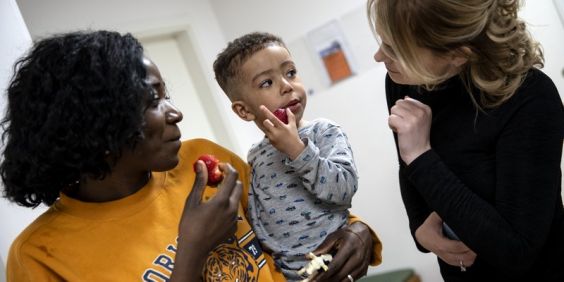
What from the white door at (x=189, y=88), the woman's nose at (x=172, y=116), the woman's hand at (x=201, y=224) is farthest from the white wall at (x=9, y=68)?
the white door at (x=189, y=88)

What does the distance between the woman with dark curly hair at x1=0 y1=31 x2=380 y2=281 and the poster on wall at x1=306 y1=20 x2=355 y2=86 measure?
291 centimetres

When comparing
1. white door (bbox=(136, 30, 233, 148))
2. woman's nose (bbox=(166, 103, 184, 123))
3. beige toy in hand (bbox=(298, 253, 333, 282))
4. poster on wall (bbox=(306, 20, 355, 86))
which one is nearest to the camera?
woman's nose (bbox=(166, 103, 184, 123))

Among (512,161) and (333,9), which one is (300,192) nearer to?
(512,161)

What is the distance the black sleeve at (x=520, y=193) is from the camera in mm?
1067

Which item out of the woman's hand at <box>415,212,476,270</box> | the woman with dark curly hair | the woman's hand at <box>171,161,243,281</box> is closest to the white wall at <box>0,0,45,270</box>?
the woman with dark curly hair

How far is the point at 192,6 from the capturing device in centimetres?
428

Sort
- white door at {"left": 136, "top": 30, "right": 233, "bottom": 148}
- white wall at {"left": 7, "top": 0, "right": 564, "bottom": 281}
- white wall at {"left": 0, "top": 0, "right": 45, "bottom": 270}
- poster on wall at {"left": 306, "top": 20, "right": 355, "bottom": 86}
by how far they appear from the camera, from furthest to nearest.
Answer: white door at {"left": 136, "top": 30, "right": 233, "bottom": 148}
poster on wall at {"left": 306, "top": 20, "right": 355, "bottom": 86}
white wall at {"left": 7, "top": 0, "right": 564, "bottom": 281}
white wall at {"left": 0, "top": 0, "right": 45, "bottom": 270}

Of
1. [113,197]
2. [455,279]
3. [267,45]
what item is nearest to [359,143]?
[267,45]

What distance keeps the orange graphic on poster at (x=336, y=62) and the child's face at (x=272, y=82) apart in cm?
241

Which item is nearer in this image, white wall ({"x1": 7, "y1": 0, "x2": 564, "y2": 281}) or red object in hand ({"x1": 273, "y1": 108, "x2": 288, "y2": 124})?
red object in hand ({"x1": 273, "y1": 108, "x2": 288, "y2": 124})

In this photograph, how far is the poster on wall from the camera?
3957 millimetres

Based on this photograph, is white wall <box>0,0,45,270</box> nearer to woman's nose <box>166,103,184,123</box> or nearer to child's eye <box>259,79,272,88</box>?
woman's nose <box>166,103,184,123</box>

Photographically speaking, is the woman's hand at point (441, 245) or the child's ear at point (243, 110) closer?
the woman's hand at point (441, 245)

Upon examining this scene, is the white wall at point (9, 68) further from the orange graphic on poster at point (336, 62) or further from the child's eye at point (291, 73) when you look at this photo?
the orange graphic on poster at point (336, 62)
